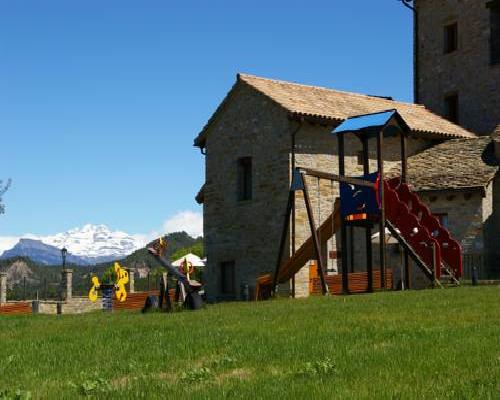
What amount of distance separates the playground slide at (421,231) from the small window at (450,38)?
15.3 metres

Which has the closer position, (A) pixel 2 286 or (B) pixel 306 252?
(B) pixel 306 252

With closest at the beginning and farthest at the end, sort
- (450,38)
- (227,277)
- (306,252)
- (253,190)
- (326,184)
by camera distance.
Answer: (306,252), (326,184), (253,190), (227,277), (450,38)

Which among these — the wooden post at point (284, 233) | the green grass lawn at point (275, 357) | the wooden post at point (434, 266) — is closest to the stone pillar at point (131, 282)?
the wooden post at point (284, 233)

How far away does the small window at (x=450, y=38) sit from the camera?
36844 mm

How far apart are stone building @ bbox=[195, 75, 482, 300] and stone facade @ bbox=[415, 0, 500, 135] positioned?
137 inches

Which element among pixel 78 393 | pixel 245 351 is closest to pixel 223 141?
pixel 245 351

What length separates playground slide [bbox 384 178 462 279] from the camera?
22.5 metres

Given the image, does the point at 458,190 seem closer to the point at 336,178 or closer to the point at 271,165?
the point at 271,165

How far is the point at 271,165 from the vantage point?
1123 inches

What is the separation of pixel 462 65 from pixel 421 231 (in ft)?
53.1

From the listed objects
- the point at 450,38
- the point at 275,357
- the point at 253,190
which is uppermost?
the point at 450,38

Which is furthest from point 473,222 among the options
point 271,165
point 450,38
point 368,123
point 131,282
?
point 131,282

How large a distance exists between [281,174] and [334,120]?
8.96 feet

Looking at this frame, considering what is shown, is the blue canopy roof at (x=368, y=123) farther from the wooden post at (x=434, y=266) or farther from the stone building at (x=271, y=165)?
the stone building at (x=271, y=165)
